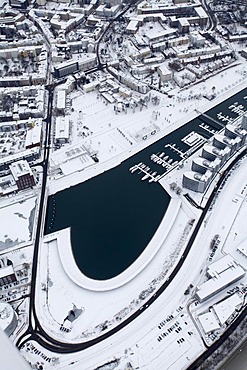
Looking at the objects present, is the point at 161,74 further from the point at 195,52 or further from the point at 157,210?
the point at 157,210

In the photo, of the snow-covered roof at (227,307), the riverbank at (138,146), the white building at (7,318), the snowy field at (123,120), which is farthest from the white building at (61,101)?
the snow-covered roof at (227,307)

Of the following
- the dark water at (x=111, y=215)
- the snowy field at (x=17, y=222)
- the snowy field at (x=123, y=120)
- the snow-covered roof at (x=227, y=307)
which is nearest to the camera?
the snow-covered roof at (x=227, y=307)

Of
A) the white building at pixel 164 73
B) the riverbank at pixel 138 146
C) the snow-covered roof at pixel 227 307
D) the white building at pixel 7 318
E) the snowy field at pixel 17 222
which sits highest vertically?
the white building at pixel 164 73

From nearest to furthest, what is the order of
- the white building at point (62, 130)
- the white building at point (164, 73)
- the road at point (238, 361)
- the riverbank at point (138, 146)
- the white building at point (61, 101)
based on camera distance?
the road at point (238, 361) → the riverbank at point (138, 146) → the white building at point (62, 130) → the white building at point (61, 101) → the white building at point (164, 73)

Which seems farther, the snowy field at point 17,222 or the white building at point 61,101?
the white building at point 61,101

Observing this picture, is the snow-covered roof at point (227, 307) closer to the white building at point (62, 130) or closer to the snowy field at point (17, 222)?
the snowy field at point (17, 222)

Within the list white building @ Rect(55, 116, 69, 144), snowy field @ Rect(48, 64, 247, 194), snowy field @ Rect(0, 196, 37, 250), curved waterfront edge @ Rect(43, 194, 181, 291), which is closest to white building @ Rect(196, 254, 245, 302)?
curved waterfront edge @ Rect(43, 194, 181, 291)

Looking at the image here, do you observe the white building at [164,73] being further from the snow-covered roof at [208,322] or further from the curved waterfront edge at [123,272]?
the snow-covered roof at [208,322]

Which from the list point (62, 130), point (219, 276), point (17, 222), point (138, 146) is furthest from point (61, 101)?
point (219, 276)

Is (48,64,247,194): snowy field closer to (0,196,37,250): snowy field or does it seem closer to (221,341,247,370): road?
(0,196,37,250): snowy field

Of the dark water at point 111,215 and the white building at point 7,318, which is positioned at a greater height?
the dark water at point 111,215
